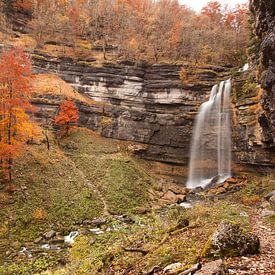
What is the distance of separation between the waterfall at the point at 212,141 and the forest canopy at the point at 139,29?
905 centimetres

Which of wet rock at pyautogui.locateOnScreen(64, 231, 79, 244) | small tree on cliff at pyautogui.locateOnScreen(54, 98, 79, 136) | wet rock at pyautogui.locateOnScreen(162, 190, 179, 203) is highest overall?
small tree on cliff at pyautogui.locateOnScreen(54, 98, 79, 136)

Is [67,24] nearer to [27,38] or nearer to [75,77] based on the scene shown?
[27,38]

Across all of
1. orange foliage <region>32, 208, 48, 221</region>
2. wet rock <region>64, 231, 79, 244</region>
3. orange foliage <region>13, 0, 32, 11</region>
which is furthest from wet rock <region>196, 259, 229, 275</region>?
orange foliage <region>13, 0, 32, 11</region>

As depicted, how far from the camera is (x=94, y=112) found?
35312mm

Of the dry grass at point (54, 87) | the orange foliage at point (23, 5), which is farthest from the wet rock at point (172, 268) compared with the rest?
the orange foliage at point (23, 5)

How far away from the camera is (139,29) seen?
46.1 meters

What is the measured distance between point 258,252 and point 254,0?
1352 cm

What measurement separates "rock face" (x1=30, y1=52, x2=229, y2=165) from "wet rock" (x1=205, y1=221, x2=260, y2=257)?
26910 mm

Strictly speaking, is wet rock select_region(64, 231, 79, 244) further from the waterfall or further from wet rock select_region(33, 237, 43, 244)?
the waterfall

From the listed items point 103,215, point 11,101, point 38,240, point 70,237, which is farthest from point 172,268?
point 11,101

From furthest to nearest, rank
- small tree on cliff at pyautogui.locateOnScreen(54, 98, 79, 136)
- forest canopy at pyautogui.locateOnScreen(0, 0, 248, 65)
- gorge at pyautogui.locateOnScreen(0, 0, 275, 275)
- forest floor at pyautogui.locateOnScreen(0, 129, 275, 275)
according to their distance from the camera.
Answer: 1. forest canopy at pyautogui.locateOnScreen(0, 0, 248, 65)
2. small tree on cliff at pyautogui.locateOnScreen(54, 98, 79, 136)
3. gorge at pyautogui.locateOnScreen(0, 0, 275, 275)
4. forest floor at pyautogui.locateOnScreen(0, 129, 275, 275)

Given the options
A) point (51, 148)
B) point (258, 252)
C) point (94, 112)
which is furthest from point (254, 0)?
point (94, 112)

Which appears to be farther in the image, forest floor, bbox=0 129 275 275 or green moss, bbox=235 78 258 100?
green moss, bbox=235 78 258 100

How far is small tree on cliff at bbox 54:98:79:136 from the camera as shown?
101ft
